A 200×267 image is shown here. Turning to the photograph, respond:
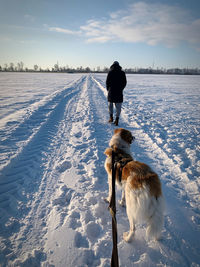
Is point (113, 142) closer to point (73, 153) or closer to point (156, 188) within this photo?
point (156, 188)

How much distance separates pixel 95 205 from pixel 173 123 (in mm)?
5261

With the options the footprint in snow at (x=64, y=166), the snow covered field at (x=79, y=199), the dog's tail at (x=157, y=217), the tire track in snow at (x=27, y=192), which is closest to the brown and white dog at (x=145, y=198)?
the dog's tail at (x=157, y=217)

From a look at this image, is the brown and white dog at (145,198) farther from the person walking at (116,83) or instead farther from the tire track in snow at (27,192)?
the person walking at (116,83)

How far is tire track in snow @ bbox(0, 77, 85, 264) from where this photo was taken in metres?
1.93

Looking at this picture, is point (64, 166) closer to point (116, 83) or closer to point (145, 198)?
point (145, 198)

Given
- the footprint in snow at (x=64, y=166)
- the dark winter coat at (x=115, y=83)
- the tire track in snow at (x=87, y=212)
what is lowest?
the tire track in snow at (x=87, y=212)

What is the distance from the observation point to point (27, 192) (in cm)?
266

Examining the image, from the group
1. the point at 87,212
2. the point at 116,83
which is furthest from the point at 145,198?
the point at 116,83

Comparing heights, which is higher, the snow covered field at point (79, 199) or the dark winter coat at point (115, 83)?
the dark winter coat at point (115, 83)

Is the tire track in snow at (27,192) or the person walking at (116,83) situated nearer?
the tire track in snow at (27,192)

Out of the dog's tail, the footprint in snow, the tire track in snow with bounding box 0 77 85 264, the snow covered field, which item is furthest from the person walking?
the dog's tail

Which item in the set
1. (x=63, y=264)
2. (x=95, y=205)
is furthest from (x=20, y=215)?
(x=95, y=205)

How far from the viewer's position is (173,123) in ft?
20.1

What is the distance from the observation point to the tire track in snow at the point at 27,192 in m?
1.93
